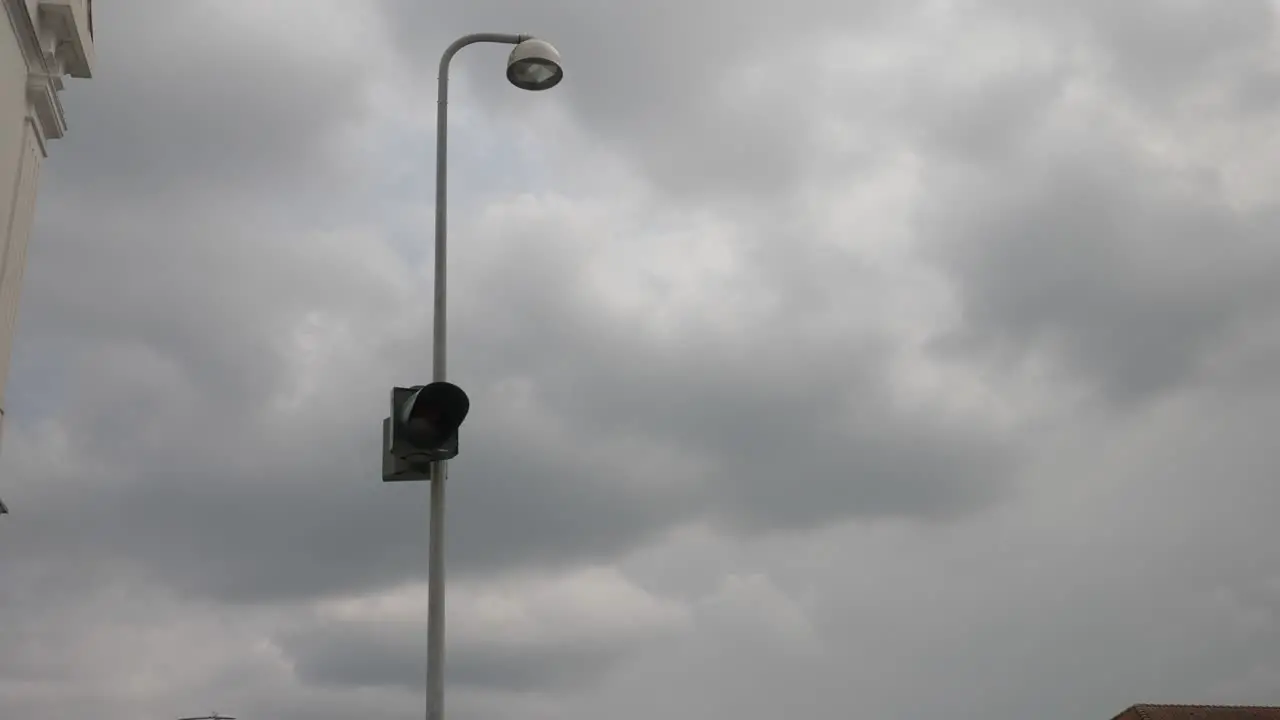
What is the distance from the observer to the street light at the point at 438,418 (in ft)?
28.2

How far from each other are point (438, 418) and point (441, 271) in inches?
98.7

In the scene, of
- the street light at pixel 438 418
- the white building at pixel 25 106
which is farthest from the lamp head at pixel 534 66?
the white building at pixel 25 106

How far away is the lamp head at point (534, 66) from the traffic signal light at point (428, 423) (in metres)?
3.99

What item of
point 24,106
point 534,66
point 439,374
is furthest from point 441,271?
point 24,106

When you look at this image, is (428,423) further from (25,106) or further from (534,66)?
(25,106)

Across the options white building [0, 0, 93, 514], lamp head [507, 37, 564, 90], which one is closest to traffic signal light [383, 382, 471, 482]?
lamp head [507, 37, 564, 90]

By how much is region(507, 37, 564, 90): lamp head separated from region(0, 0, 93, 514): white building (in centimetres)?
633

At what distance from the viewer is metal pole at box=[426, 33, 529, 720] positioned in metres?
9.30

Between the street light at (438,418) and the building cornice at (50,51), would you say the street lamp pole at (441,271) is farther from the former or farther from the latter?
the building cornice at (50,51)

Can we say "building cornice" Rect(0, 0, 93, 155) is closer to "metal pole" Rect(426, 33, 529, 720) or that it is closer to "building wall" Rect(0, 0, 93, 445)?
"building wall" Rect(0, 0, 93, 445)

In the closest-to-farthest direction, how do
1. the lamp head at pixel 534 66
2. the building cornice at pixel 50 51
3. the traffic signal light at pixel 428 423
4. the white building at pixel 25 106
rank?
the traffic signal light at pixel 428 423, the lamp head at pixel 534 66, the white building at pixel 25 106, the building cornice at pixel 50 51

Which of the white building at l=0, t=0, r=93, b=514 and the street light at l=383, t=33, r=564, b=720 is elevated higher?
the white building at l=0, t=0, r=93, b=514

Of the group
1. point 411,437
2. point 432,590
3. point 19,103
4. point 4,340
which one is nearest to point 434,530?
point 432,590

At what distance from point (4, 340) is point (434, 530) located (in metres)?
7.06
